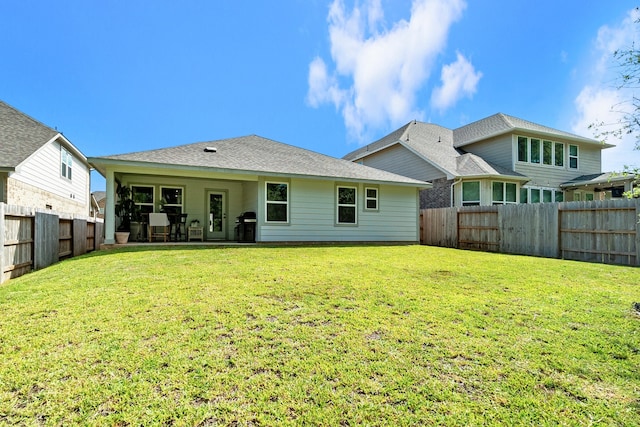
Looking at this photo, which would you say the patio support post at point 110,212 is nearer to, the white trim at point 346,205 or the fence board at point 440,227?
the white trim at point 346,205

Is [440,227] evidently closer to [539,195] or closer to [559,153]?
[539,195]

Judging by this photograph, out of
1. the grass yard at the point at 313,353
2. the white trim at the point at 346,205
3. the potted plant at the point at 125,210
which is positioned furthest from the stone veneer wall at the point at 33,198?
the white trim at the point at 346,205

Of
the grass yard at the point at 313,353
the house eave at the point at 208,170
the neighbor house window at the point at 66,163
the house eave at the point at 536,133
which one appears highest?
the house eave at the point at 536,133

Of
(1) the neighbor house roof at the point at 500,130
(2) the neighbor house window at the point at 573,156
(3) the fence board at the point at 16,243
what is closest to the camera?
(3) the fence board at the point at 16,243

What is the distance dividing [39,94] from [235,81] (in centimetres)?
1391

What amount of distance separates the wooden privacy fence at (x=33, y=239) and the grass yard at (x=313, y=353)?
44.6 inches

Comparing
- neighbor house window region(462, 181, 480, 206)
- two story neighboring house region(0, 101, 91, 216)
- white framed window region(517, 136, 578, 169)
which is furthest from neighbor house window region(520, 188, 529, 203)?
two story neighboring house region(0, 101, 91, 216)

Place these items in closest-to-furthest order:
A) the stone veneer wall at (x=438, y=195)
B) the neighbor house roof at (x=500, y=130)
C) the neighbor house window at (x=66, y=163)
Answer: the neighbor house window at (x=66, y=163) < the stone veneer wall at (x=438, y=195) < the neighbor house roof at (x=500, y=130)

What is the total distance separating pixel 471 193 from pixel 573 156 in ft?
26.1

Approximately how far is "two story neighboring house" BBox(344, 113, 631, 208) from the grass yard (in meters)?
10.7

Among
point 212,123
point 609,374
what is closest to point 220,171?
point 609,374

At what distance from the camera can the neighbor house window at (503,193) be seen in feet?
49.2

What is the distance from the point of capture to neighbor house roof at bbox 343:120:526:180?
591 inches

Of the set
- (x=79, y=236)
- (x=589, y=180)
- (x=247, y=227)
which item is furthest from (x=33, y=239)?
(x=589, y=180)
